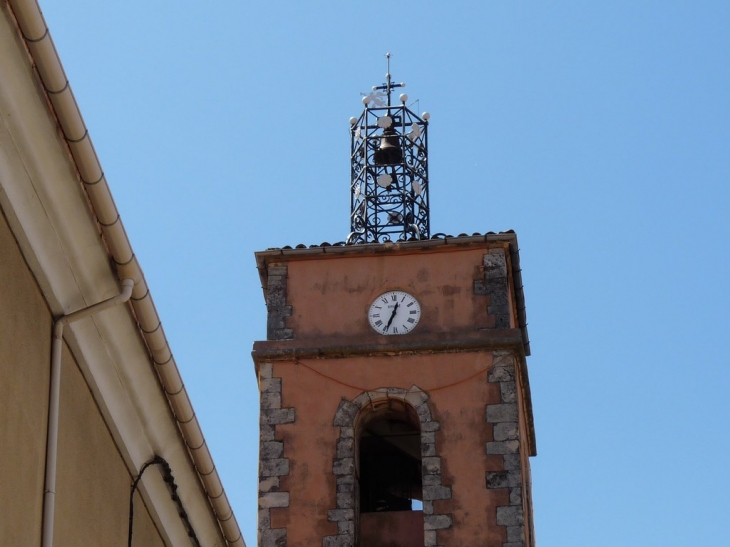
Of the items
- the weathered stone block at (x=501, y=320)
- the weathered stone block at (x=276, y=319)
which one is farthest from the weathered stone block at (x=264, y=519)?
the weathered stone block at (x=501, y=320)

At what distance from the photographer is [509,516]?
54.2 feet

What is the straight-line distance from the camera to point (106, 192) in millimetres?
7527

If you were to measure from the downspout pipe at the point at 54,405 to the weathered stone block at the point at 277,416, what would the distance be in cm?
Result: 939

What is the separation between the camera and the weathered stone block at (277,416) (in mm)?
17188

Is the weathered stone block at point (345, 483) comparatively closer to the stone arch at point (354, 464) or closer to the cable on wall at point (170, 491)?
the stone arch at point (354, 464)

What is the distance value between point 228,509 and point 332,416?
280 inches

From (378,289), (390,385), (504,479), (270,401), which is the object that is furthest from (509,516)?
(378,289)

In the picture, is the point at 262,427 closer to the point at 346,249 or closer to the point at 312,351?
the point at 312,351

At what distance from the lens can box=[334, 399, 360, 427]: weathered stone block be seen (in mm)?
17109

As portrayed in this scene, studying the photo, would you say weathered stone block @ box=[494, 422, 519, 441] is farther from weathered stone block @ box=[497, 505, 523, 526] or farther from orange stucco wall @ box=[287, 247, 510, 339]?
orange stucco wall @ box=[287, 247, 510, 339]

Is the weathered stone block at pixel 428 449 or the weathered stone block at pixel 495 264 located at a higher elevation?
the weathered stone block at pixel 495 264

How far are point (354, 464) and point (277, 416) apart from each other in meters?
0.87

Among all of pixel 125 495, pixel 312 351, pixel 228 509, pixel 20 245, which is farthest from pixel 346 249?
pixel 20 245

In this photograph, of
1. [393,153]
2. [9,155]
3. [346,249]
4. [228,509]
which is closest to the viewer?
[9,155]
